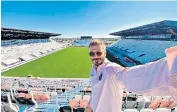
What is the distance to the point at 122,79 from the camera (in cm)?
100

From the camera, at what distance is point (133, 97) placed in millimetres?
5516

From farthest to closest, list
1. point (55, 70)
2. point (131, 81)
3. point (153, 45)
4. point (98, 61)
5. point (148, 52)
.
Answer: point (153, 45) → point (148, 52) → point (55, 70) → point (98, 61) → point (131, 81)

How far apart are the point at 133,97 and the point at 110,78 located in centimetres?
454

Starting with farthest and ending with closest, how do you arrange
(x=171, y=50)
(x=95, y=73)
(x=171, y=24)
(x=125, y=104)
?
(x=171, y=24) < (x=125, y=104) < (x=95, y=73) < (x=171, y=50)

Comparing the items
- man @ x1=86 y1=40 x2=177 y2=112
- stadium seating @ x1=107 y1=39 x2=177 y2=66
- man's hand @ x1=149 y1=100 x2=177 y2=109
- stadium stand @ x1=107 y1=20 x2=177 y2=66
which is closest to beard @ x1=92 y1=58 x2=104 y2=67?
man @ x1=86 y1=40 x2=177 y2=112

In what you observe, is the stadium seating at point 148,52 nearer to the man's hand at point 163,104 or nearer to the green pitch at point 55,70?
the green pitch at point 55,70

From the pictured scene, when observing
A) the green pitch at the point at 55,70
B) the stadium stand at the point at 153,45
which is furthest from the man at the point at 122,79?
the green pitch at the point at 55,70

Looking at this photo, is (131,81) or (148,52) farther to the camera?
(148,52)

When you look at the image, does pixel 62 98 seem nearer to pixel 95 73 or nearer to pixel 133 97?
pixel 133 97

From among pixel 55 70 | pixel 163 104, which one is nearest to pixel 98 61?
pixel 163 104

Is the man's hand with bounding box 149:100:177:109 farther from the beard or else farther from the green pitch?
the green pitch

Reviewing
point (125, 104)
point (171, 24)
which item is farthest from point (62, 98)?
point (171, 24)

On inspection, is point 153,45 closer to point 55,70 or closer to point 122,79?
point 55,70

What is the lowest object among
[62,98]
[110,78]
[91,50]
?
[62,98]
